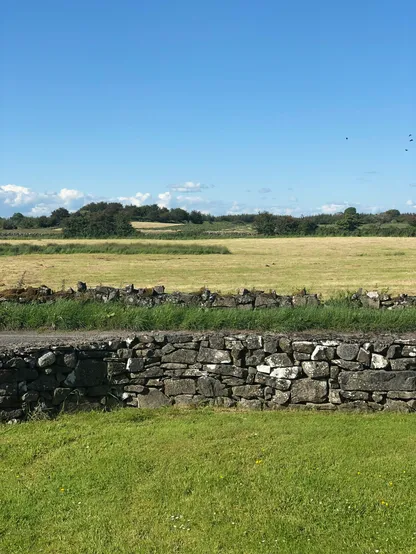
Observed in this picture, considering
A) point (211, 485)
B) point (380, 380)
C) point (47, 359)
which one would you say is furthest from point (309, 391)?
point (47, 359)

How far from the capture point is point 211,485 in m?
6.35

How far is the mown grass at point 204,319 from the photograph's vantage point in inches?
525

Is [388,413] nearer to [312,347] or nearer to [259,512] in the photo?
[312,347]

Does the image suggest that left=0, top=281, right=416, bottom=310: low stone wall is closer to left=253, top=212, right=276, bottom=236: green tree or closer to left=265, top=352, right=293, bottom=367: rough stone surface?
left=265, top=352, right=293, bottom=367: rough stone surface

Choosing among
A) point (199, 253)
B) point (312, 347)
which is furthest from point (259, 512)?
point (199, 253)

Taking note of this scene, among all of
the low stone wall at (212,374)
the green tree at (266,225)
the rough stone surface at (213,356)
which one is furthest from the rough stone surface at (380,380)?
the green tree at (266,225)

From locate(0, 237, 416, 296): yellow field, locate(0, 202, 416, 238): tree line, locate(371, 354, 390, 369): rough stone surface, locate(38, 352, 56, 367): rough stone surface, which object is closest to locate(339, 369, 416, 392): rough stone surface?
locate(371, 354, 390, 369): rough stone surface

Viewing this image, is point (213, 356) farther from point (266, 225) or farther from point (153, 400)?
point (266, 225)

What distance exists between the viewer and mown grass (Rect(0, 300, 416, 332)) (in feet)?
43.7

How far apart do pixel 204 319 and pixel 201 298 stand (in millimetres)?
4142

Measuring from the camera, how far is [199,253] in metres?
59.6

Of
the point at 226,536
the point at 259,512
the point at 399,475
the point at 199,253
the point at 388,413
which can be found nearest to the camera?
the point at 226,536

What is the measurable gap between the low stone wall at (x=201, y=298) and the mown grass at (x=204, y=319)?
84.2 inches

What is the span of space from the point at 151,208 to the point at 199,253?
78.1 m
